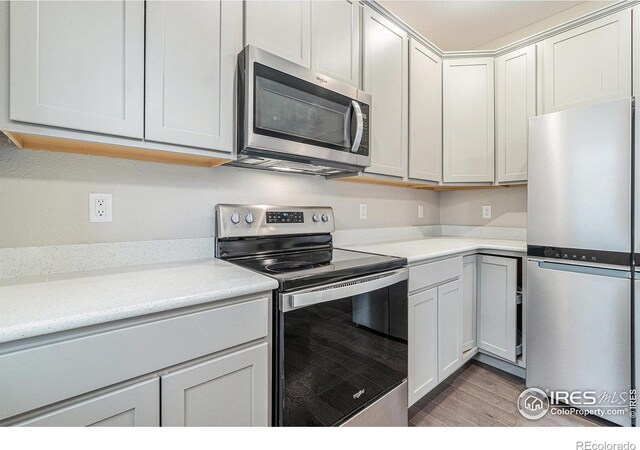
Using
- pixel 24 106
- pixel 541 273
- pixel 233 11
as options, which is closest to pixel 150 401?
pixel 24 106

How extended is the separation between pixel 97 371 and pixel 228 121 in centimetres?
99

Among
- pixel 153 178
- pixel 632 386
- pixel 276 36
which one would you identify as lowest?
pixel 632 386

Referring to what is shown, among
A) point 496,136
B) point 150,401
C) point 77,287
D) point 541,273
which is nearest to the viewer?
point 150,401

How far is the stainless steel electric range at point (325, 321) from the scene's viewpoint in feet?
3.40

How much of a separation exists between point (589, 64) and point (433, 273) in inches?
69.5

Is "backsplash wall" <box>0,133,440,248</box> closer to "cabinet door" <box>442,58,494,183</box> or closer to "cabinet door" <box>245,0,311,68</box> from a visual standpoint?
"cabinet door" <box>245,0,311,68</box>

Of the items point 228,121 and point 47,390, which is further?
point 228,121

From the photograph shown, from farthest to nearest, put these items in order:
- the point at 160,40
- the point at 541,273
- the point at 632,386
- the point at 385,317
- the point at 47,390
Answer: the point at 541,273, the point at 632,386, the point at 385,317, the point at 160,40, the point at 47,390

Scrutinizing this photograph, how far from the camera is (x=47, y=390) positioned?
0.67 m

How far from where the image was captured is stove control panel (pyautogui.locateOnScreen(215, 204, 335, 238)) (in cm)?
146

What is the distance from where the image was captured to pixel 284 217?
1.67m

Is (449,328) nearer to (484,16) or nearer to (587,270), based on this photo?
(587,270)

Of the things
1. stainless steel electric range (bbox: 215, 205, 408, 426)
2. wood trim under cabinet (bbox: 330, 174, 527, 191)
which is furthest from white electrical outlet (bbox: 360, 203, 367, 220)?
stainless steel electric range (bbox: 215, 205, 408, 426)

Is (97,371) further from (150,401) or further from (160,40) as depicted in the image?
(160,40)
